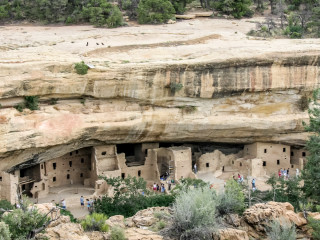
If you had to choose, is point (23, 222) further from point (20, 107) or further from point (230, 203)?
point (20, 107)

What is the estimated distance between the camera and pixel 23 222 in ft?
41.6

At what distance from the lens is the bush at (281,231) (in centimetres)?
1340

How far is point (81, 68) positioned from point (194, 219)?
834cm

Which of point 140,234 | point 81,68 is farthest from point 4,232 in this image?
point 81,68

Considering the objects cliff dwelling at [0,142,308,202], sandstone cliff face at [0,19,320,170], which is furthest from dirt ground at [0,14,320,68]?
cliff dwelling at [0,142,308,202]

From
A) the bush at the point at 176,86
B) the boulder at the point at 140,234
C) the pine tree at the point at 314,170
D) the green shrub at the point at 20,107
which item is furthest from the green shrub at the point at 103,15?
the boulder at the point at 140,234

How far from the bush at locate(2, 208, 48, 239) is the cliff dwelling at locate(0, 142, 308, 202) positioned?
377 inches

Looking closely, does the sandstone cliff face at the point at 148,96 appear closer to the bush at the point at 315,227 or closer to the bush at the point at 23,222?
the bush at the point at 23,222

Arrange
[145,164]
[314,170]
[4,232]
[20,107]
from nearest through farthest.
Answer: [4,232] < [314,170] < [20,107] < [145,164]

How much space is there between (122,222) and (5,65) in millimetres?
7411

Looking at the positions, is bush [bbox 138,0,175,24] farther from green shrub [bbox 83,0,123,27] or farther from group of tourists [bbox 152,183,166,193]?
group of tourists [bbox 152,183,166,193]

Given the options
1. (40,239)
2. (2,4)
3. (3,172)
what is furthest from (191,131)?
(2,4)

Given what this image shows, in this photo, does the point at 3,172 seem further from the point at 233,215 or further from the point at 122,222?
the point at 233,215

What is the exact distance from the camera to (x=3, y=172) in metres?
20.9
